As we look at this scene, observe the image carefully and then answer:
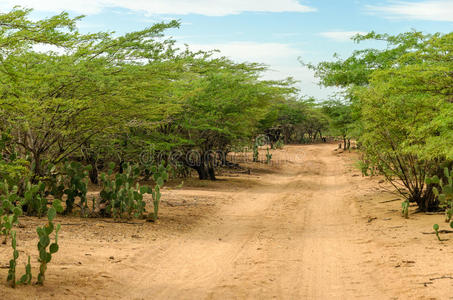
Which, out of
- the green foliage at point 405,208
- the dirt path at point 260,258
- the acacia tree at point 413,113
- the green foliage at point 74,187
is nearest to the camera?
the dirt path at point 260,258

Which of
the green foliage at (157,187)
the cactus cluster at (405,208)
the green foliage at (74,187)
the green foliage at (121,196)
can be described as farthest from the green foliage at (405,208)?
the green foliage at (74,187)

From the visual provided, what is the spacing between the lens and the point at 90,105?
1076 centimetres

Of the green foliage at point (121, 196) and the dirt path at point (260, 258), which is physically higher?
the green foliage at point (121, 196)

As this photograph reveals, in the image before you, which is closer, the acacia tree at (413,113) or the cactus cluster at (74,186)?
the acacia tree at (413,113)

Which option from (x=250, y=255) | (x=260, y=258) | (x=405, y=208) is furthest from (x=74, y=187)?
(x=405, y=208)

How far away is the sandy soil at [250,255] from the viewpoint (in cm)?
643

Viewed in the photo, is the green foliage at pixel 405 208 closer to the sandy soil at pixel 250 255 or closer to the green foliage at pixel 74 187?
the sandy soil at pixel 250 255

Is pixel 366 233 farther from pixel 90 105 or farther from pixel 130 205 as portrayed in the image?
pixel 90 105

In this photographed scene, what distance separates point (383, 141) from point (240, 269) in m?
6.98

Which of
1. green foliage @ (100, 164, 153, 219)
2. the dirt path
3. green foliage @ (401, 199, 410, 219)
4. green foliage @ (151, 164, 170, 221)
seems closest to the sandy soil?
the dirt path

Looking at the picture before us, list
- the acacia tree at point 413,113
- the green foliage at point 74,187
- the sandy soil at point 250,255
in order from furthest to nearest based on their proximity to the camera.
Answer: the green foliage at point 74,187 → the acacia tree at point 413,113 → the sandy soil at point 250,255

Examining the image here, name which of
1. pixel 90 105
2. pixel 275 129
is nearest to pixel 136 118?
pixel 90 105

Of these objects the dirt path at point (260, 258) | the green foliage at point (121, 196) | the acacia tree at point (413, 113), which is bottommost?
the dirt path at point (260, 258)

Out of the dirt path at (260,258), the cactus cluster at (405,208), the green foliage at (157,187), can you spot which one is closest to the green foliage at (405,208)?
the cactus cluster at (405,208)
